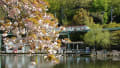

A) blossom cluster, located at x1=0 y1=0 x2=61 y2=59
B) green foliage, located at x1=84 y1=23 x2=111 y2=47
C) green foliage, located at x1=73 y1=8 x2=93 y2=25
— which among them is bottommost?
green foliage, located at x1=84 y1=23 x2=111 y2=47

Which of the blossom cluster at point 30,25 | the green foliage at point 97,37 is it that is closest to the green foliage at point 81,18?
the green foliage at point 97,37

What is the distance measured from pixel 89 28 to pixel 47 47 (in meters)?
42.1

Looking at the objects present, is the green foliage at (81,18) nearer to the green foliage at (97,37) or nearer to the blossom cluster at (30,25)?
the green foliage at (97,37)

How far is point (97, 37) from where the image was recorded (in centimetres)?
4472

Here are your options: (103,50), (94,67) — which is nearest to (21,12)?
(94,67)

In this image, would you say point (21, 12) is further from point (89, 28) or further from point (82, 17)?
point (82, 17)

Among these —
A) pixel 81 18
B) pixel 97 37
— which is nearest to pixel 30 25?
pixel 97 37

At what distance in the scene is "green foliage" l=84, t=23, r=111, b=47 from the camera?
144ft

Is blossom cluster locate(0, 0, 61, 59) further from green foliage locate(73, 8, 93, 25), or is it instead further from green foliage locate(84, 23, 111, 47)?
green foliage locate(73, 8, 93, 25)

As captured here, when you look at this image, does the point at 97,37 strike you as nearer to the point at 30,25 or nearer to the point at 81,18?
the point at 81,18

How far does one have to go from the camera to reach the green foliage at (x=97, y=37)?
A: 4394cm

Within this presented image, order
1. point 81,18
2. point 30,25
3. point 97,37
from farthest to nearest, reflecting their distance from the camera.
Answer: point 81,18, point 97,37, point 30,25

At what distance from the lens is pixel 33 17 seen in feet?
18.1

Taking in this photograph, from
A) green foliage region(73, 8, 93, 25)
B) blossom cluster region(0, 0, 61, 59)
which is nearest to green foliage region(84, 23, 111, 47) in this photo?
green foliage region(73, 8, 93, 25)
